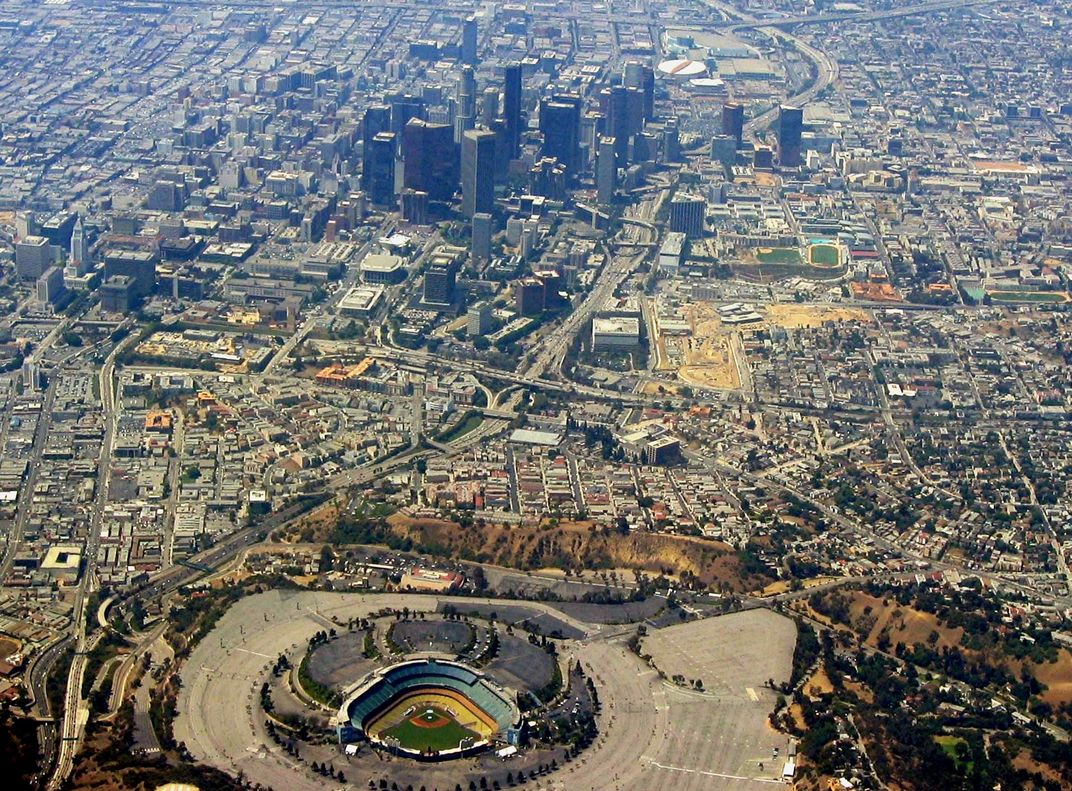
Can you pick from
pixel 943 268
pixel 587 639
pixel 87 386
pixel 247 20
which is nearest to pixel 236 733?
pixel 587 639

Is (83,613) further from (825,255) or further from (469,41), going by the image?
(469,41)

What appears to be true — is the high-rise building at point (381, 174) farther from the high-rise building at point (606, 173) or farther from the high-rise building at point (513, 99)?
the high-rise building at point (606, 173)

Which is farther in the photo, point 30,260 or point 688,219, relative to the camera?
point 688,219

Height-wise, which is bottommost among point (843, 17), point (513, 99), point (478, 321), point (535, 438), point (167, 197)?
point (843, 17)

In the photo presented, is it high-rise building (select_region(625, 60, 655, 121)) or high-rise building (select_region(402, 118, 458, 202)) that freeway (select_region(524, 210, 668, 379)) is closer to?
high-rise building (select_region(402, 118, 458, 202))

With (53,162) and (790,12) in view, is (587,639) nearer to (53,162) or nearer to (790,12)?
(53,162)

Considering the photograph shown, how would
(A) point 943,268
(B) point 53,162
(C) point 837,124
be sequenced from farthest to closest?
(C) point 837,124, (B) point 53,162, (A) point 943,268

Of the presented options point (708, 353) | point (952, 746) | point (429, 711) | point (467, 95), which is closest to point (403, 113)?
point (467, 95)
